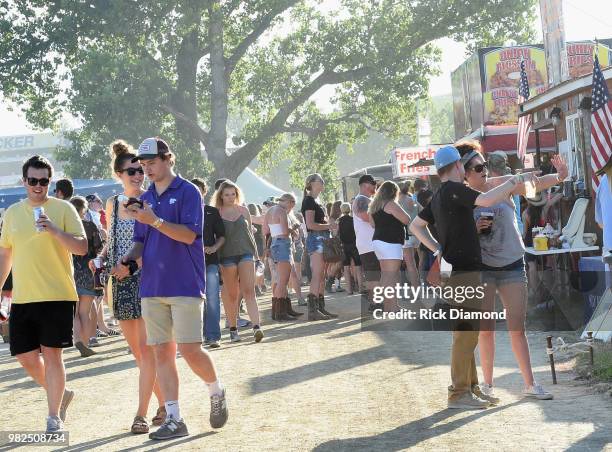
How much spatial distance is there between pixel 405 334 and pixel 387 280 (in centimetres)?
158

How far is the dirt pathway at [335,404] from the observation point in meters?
7.01

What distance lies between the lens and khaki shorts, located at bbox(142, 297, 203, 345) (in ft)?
23.7

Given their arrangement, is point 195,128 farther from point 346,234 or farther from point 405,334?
point 405,334

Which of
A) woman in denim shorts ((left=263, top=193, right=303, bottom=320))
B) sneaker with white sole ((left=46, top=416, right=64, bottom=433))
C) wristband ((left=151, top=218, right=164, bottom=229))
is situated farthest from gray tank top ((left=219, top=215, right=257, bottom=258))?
wristband ((left=151, top=218, right=164, bottom=229))

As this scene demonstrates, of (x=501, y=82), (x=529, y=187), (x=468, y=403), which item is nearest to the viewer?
(x=529, y=187)

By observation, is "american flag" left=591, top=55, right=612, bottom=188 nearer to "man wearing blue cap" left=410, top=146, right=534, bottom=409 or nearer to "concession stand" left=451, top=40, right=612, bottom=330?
"concession stand" left=451, top=40, right=612, bottom=330

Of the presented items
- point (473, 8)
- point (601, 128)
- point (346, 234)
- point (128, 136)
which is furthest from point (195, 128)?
point (601, 128)

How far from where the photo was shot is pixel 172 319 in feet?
24.0

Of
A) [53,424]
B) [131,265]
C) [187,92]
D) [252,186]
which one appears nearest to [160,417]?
[53,424]

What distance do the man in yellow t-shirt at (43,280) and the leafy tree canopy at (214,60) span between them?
30933 millimetres

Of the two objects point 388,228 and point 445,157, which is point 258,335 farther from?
point 445,157

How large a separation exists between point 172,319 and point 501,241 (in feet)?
7.49

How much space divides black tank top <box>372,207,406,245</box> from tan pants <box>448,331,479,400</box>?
6484 mm

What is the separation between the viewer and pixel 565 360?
10414mm
